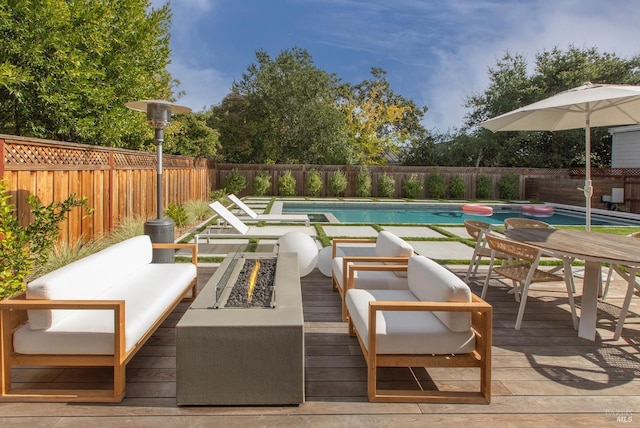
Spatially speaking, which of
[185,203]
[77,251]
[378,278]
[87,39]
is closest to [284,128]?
[185,203]

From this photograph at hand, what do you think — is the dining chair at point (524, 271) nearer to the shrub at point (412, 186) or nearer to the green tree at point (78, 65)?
the green tree at point (78, 65)

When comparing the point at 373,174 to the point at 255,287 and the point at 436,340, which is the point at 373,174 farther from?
the point at 436,340

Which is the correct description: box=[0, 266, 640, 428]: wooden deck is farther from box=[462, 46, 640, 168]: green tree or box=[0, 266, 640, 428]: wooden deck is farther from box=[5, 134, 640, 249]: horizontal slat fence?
box=[462, 46, 640, 168]: green tree

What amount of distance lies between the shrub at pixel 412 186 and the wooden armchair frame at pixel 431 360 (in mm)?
18248

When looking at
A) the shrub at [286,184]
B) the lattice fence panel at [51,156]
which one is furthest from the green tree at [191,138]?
the lattice fence panel at [51,156]

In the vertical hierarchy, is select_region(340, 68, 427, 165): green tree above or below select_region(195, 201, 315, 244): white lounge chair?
above

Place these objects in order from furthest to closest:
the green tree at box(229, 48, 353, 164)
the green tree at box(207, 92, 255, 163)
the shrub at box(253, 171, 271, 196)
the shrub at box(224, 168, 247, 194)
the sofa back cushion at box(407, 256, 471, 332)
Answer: the green tree at box(207, 92, 255, 163) → the green tree at box(229, 48, 353, 164) → the shrub at box(253, 171, 271, 196) → the shrub at box(224, 168, 247, 194) → the sofa back cushion at box(407, 256, 471, 332)

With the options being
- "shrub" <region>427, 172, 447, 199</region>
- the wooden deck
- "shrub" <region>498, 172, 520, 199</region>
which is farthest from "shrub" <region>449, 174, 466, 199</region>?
the wooden deck

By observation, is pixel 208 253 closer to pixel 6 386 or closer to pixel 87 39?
pixel 6 386

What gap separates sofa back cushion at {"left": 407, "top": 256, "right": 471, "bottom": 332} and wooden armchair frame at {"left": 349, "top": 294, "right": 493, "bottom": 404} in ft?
0.23

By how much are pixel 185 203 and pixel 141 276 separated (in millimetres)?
8183

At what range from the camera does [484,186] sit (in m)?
20.5

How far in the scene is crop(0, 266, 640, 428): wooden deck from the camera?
2307 millimetres

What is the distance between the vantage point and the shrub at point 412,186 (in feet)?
66.8
